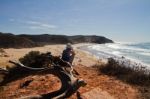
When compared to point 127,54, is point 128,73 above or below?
above

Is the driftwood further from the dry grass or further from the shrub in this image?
the shrub

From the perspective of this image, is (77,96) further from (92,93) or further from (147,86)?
(147,86)

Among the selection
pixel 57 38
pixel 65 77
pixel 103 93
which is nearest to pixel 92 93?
pixel 103 93

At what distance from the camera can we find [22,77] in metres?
12.4

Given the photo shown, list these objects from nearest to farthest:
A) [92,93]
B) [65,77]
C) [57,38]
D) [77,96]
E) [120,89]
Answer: [65,77], [77,96], [92,93], [120,89], [57,38]

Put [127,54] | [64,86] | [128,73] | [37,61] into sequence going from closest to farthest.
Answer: [64,86]
[128,73]
[37,61]
[127,54]

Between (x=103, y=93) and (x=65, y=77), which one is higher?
(x=65, y=77)

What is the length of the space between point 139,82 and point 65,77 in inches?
217

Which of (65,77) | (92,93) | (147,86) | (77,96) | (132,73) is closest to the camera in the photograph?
(65,77)

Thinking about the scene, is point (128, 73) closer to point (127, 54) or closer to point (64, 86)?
point (64, 86)

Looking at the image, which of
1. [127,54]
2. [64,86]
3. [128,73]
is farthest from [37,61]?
[127,54]

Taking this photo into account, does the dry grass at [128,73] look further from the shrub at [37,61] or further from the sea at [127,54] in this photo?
the shrub at [37,61]

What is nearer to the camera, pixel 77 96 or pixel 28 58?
pixel 77 96

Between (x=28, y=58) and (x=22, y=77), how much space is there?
272 centimetres
